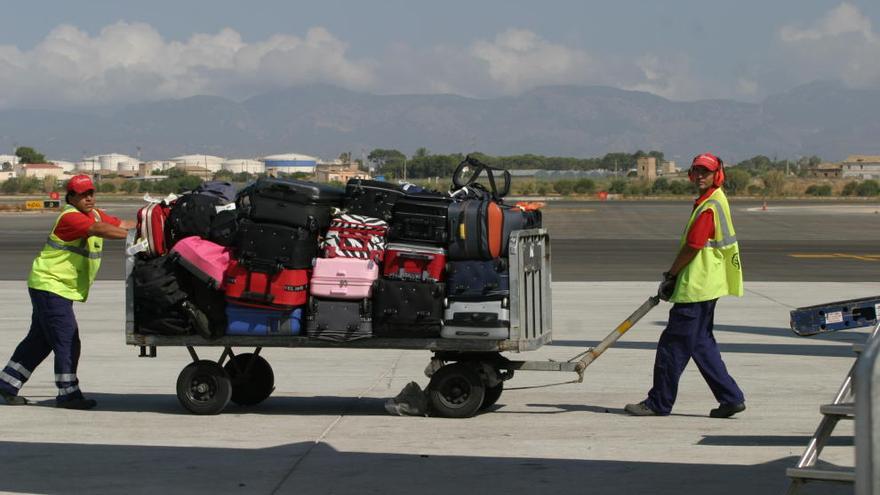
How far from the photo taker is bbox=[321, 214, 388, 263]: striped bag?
375 inches

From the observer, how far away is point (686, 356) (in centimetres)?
974

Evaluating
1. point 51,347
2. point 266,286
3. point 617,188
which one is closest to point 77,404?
point 51,347

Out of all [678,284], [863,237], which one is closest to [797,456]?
[678,284]

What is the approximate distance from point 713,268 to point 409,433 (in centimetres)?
262

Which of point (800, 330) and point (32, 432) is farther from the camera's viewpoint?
point (32, 432)

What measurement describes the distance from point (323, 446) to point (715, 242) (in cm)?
338

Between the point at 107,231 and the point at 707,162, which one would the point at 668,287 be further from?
the point at 107,231

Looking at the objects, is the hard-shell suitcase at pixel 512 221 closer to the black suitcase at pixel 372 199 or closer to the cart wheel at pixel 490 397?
the black suitcase at pixel 372 199

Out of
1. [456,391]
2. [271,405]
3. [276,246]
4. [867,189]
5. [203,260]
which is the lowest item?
[271,405]

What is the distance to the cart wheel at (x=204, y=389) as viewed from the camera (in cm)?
976

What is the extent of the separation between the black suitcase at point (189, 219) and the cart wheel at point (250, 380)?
3.67 feet

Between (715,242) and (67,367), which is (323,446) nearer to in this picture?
(67,367)

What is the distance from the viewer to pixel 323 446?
8516 millimetres

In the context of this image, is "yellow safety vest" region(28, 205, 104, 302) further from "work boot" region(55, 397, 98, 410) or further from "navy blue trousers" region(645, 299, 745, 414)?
"navy blue trousers" region(645, 299, 745, 414)
